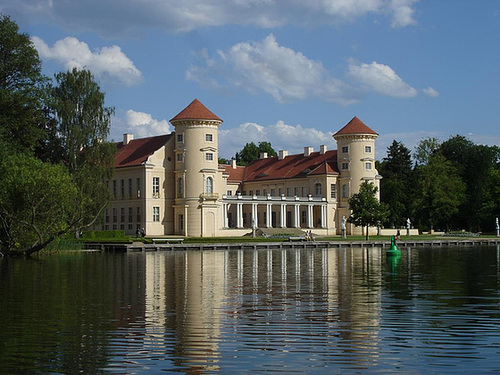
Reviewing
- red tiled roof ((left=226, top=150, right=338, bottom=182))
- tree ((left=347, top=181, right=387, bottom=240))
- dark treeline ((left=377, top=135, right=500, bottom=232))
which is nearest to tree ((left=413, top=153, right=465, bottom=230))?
dark treeline ((left=377, top=135, right=500, bottom=232))

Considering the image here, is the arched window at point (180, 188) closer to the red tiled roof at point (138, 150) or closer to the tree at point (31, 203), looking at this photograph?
the red tiled roof at point (138, 150)

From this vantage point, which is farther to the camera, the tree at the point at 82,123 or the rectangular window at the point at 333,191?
the rectangular window at the point at 333,191

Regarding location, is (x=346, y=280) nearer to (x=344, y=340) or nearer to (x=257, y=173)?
(x=344, y=340)

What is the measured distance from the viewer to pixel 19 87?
53.7 m

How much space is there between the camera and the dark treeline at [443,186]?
97938 millimetres

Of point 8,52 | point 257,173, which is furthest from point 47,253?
point 257,173

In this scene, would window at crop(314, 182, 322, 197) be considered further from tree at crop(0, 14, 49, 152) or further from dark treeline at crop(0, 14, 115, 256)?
tree at crop(0, 14, 49, 152)

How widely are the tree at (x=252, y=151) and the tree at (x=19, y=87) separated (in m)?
77.9

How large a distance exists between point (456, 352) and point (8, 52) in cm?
4710

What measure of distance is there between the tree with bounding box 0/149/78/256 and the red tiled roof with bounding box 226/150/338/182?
52.9 m

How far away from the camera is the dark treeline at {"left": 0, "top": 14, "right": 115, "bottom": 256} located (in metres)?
42.9

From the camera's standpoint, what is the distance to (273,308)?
19500 mm

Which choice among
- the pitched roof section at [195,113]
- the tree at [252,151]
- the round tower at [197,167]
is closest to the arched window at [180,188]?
the round tower at [197,167]

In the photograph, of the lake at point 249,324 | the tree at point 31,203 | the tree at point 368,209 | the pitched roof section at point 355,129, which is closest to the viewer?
the lake at point 249,324
